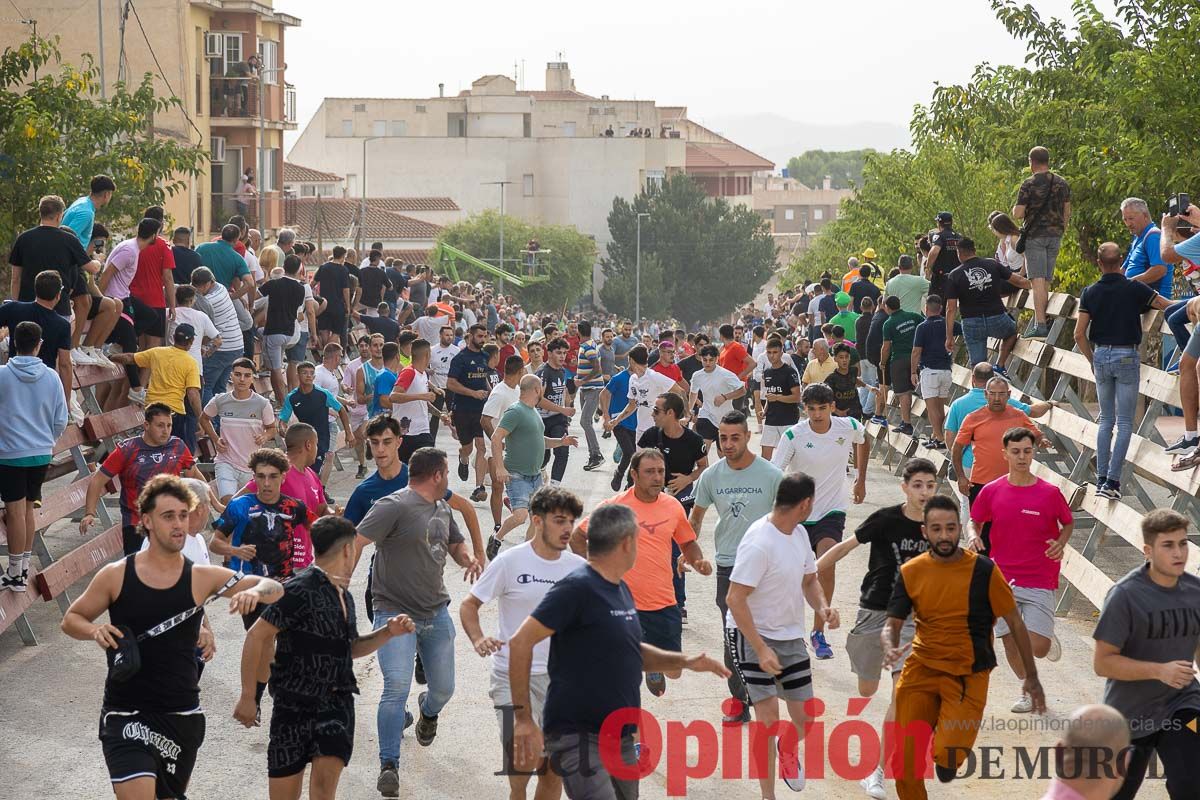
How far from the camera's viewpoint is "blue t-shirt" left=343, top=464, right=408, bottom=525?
33.1 feet

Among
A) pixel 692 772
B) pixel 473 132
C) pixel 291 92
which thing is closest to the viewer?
pixel 692 772

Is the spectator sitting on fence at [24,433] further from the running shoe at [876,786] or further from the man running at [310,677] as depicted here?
the running shoe at [876,786]

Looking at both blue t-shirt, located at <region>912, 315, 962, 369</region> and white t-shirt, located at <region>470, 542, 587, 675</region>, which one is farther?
blue t-shirt, located at <region>912, 315, 962, 369</region>

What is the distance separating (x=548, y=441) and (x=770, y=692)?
9.16 metres

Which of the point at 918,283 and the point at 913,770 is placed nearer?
the point at 913,770

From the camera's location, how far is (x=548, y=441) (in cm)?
1830

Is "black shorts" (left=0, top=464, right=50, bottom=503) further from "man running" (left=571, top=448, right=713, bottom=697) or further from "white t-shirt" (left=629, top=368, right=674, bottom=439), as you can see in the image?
"white t-shirt" (left=629, top=368, right=674, bottom=439)

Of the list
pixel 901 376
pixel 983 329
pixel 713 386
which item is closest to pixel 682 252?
pixel 901 376

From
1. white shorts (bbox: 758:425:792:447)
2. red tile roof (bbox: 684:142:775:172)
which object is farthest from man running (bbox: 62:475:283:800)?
red tile roof (bbox: 684:142:775:172)

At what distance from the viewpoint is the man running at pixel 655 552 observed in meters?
10.3

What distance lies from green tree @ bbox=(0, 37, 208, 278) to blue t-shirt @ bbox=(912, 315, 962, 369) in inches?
453

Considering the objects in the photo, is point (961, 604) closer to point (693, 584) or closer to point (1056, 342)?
point (693, 584)

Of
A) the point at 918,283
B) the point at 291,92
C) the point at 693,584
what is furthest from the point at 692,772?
the point at 291,92

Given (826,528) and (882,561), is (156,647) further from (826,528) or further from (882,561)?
(826,528)
